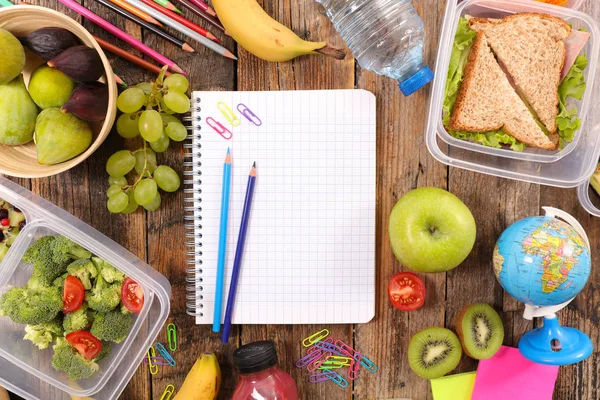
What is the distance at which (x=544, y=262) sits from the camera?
74 cm

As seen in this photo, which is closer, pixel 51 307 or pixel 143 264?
pixel 51 307

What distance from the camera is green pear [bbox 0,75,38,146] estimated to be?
687 mm

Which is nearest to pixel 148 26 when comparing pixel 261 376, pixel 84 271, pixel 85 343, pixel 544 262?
pixel 84 271

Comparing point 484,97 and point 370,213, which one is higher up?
point 484,97

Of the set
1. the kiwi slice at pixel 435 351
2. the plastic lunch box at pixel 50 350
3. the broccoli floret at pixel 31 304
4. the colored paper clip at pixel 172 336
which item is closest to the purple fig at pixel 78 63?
the plastic lunch box at pixel 50 350

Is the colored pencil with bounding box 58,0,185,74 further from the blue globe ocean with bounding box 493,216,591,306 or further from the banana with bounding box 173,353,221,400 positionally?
the blue globe ocean with bounding box 493,216,591,306

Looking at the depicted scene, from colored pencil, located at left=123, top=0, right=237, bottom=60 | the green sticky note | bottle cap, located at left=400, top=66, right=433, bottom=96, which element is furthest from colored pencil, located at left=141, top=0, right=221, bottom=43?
the green sticky note

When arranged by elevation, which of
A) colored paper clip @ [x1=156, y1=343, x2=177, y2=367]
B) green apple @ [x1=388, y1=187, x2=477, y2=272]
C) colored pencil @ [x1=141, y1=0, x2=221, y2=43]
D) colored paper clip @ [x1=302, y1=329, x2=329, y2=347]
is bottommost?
colored paper clip @ [x1=156, y1=343, x2=177, y2=367]

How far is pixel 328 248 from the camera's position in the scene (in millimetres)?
863

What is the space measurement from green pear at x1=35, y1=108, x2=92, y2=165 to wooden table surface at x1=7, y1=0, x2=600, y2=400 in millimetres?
148

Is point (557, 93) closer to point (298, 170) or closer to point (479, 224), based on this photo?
point (479, 224)

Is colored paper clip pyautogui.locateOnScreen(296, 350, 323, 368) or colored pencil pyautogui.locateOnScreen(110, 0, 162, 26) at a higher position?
colored pencil pyautogui.locateOnScreen(110, 0, 162, 26)

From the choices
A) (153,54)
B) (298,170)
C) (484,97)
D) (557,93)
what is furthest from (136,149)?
(557,93)

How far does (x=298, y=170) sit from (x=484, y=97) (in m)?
0.35
